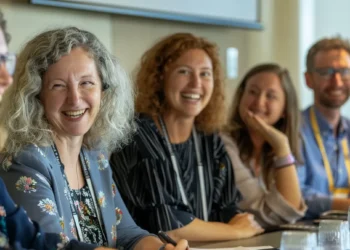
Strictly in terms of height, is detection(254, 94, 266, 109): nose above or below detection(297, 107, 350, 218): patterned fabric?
above

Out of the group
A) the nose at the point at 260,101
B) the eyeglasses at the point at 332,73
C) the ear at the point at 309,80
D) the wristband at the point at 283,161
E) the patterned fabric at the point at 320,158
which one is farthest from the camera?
the ear at the point at 309,80

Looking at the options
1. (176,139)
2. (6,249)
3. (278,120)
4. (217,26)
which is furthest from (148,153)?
(217,26)

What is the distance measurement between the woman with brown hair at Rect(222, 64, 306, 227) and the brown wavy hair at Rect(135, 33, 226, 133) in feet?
0.89

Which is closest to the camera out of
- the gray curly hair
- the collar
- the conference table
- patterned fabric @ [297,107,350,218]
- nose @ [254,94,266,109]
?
the gray curly hair

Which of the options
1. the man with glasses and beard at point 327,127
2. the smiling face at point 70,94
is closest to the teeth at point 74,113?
the smiling face at point 70,94

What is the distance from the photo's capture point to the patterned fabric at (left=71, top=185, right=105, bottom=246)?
2469 millimetres

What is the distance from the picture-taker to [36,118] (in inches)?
97.3

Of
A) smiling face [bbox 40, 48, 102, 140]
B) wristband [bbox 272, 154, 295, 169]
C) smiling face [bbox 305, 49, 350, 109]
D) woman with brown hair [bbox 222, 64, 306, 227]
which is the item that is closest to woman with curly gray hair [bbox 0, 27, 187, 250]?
smiling face [bbox 40, 48, 102, 140]

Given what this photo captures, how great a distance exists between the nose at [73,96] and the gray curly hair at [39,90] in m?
0.10

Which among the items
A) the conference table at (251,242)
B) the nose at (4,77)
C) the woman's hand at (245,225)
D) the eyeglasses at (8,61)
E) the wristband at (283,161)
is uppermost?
the eyeglasses at (8,61)

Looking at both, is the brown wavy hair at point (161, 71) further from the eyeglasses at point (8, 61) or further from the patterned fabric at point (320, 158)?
the eyeglasses at point (8, 61)

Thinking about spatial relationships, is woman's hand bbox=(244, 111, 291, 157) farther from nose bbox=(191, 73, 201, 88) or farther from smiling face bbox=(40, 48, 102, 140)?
smiling face bbox=(40, 48, 102, 140)

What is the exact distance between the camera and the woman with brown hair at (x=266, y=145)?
3443 millimetres

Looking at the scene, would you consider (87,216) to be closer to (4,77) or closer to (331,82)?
(4,77)
